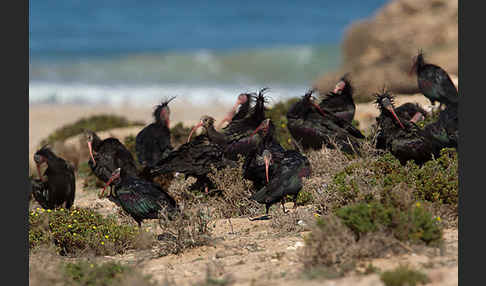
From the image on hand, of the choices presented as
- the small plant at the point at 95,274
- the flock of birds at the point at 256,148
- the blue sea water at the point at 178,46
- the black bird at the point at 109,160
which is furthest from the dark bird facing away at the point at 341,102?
the blue sea water at the point at 178,46

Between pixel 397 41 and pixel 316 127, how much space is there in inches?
536

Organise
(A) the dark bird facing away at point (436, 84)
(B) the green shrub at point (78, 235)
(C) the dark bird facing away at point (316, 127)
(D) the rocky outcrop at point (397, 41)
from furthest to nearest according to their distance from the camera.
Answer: (D) the rocky outcrop at point (397, 41) → (A) the dark bird facing away at point (436, 84) → (C) the dark bird facing away at point (316, 127) → (B) the green shrub at point (78, 235)

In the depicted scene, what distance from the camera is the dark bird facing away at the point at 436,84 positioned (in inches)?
441

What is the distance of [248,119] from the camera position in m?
10.1

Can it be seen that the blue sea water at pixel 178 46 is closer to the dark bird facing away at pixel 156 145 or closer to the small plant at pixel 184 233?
the dark bird facing away at pixel 156 145

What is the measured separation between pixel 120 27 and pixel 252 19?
10421 millimetres

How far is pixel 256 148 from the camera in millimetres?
8695

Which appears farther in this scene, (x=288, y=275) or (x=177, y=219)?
(x=177, y=219)

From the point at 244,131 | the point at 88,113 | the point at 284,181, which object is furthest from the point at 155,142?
the point at 88,113

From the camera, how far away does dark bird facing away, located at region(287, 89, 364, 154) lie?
995 centimetres

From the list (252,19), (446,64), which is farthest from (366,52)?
(252,19)

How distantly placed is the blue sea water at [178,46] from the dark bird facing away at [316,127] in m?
17.9
